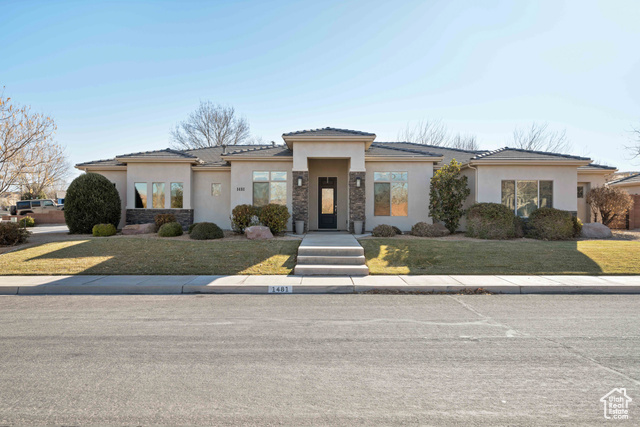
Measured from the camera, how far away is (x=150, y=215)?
17.2 metres

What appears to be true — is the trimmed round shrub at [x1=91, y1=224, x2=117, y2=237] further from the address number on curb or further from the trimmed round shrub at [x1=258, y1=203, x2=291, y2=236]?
the address number on curb

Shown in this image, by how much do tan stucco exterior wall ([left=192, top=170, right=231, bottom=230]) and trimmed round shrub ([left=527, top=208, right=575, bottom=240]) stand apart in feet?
45.4

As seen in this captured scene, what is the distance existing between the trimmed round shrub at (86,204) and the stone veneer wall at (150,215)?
125 centimetres

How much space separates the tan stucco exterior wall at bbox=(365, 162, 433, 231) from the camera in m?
16.3

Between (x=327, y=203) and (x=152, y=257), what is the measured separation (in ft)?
29.9

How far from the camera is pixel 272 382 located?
140 inches

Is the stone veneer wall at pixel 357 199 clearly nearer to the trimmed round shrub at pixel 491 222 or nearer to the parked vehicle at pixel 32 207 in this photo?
the trimmed round shrub at pixel 491 222

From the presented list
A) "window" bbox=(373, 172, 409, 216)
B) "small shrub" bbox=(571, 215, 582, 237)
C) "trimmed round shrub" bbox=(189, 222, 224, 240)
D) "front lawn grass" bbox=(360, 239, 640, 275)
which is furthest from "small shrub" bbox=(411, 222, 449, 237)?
"trimmed round shrub" bbox=(189, 222, 224, 240)

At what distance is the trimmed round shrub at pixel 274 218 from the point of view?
47.7 feet

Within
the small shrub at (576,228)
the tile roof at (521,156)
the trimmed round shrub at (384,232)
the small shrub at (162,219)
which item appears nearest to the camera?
the trimmed round shrub at (384,232)

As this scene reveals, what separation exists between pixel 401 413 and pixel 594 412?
5.41 ft

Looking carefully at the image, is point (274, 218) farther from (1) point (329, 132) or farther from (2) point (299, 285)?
(2) point (299, 285)

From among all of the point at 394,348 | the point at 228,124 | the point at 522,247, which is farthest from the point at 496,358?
the point at 228,124

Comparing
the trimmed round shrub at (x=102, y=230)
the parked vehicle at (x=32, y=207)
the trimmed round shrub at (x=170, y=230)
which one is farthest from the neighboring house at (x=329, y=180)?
the parked vehicle at (x=32, y=207)
